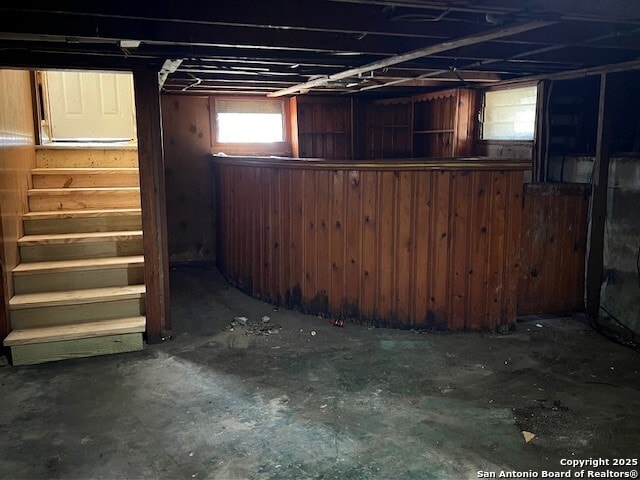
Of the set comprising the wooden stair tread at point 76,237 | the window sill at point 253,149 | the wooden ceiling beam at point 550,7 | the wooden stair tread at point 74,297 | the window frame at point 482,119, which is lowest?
the wooden stair tread at point 74,297

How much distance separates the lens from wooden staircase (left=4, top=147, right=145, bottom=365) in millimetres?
3906

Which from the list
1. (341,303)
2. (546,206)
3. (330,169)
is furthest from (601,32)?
(341,303)

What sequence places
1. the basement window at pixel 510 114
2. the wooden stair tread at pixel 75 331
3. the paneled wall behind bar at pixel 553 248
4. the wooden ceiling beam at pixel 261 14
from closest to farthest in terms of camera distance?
the wooden ceiling beam at pixel 261 14
the wooden stair tread at pixel 75 331
the paneled wall behind bar at pixel 553 248
the basement window at pixel 510 114

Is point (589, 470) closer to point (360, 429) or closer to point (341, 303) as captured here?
point (360, 429)

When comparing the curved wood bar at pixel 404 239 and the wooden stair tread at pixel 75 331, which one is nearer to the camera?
the wooden stair tread at pixel 75 331

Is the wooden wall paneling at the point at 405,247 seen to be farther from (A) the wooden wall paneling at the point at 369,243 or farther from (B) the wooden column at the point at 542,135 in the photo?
(B) the wooden column at the point at 542,135

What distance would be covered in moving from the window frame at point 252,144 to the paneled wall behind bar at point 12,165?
226 cm

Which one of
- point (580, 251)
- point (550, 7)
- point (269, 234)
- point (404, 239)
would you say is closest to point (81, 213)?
point (269, 234)

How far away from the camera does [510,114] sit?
5.67 meters

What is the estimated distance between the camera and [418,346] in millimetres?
4055

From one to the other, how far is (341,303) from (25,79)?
3.78m

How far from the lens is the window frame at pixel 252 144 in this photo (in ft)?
22.5

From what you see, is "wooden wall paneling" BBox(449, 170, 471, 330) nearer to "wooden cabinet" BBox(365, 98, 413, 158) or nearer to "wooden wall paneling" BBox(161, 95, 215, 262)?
"wooden cabinet" BBox(365, 98, 413, 158)

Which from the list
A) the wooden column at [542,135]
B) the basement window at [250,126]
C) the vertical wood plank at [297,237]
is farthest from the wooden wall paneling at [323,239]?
the basement window at [250,126]
